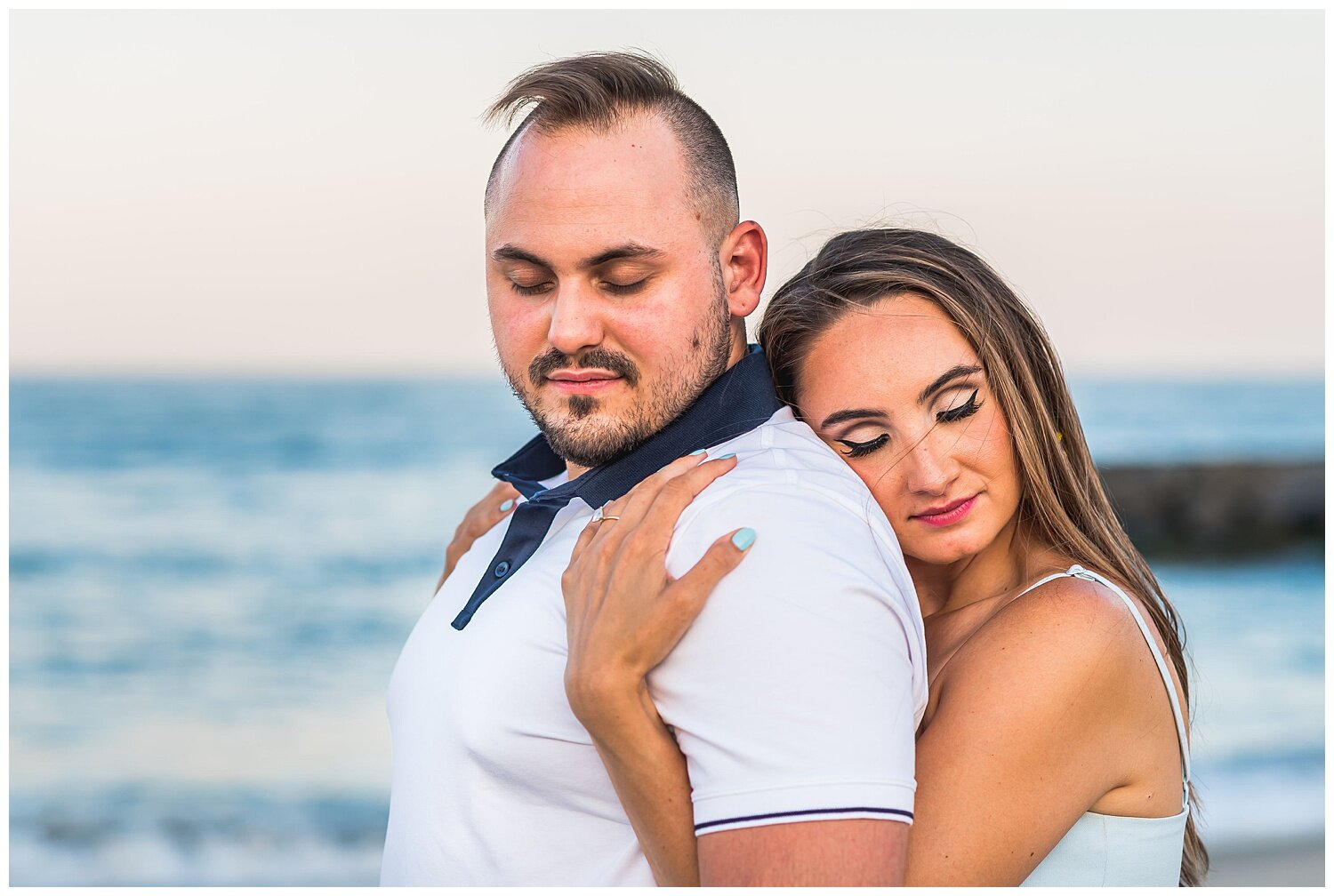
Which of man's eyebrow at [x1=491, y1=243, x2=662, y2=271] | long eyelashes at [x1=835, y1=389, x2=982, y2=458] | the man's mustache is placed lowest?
long eyelashes at [x1=835, y1=389, x2=982, y2=458]

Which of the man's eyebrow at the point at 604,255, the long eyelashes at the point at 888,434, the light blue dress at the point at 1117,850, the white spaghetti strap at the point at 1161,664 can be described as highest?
the man's eyebrow at the point at 604,255

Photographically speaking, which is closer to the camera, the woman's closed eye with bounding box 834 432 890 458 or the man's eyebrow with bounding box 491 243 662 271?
the man's eyebrow with bounding box 491 243 662 271

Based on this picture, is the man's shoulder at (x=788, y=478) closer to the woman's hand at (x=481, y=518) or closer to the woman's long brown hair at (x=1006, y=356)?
the woman's long brown hair at (x=1006, y=356)

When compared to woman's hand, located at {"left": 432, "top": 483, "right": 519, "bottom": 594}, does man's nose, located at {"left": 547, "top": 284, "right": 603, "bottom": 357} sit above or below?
above

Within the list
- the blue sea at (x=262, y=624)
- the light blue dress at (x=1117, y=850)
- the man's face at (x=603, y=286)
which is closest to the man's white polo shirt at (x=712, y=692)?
the man's face at (x=603, y=286)

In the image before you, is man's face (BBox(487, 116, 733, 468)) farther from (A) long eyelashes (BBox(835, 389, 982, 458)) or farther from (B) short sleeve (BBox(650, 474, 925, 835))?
(B) short sleeve (BBox(650, 474, 925, 835))

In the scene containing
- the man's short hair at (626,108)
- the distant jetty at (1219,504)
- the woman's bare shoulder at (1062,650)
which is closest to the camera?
the woman's bare shoulder at (1062,650)

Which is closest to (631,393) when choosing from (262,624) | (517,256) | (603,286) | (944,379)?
(603,286)

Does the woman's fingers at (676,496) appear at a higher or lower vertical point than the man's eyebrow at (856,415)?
lower

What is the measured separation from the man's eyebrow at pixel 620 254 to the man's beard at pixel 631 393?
16 cm

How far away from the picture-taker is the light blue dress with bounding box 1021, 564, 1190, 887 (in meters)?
2.21

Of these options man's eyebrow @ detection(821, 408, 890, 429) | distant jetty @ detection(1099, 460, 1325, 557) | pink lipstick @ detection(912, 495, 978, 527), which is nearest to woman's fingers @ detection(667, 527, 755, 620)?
man's eyebrow @ detection(821, 408, 890, 429)

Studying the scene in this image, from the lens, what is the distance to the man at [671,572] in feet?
5.32

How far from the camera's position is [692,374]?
2256 millimetres
